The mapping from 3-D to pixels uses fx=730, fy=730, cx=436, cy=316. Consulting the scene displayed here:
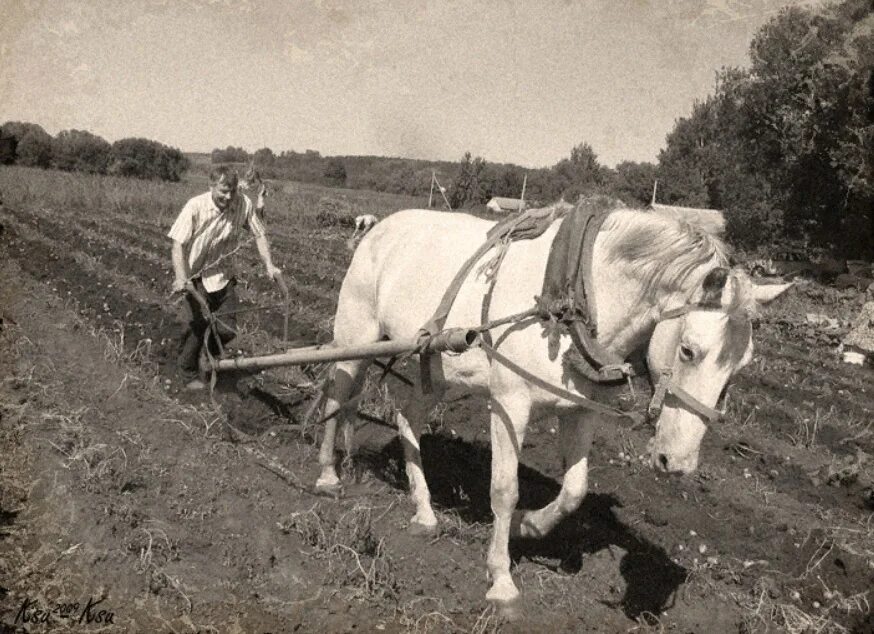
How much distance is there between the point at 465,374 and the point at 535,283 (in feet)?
2.46

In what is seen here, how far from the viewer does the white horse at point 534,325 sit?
3.13m

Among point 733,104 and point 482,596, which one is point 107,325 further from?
point 733,104

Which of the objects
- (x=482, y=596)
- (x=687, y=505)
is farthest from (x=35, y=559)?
(x=687, y=505)

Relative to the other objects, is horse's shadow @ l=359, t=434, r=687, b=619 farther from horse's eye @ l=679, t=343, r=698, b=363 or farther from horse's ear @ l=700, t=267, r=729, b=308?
horse's ear @ l=700, t=267, r=729, b=308

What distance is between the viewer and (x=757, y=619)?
407cm

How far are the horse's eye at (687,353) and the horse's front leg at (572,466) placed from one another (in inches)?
35.7

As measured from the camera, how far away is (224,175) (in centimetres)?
Result: 549

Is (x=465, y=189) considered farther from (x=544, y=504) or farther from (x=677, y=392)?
(x=677, y=392)

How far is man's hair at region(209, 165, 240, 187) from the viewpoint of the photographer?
546cm

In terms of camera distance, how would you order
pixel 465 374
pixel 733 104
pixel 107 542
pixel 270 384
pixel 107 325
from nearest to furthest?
pixel 107 542, pixel 465 374, pixel 270 384, pixel 107 325, pixel 733 104

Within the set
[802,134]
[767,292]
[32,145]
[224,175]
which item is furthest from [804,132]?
[32,145]

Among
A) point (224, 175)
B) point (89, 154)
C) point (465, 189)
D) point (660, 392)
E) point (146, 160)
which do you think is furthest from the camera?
point (465, 189)

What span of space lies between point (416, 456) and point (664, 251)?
2.33m

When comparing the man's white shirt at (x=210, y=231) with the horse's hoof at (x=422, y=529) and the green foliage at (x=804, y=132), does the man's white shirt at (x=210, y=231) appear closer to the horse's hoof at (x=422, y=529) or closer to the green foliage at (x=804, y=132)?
the horse's hoof at (x=422, y=529)
